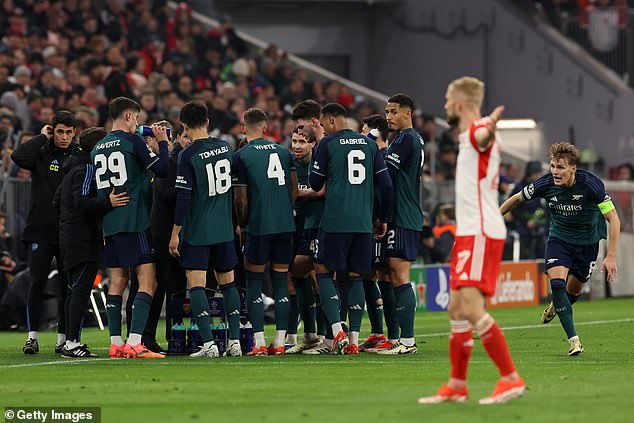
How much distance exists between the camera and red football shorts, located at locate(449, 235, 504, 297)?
9.09 m

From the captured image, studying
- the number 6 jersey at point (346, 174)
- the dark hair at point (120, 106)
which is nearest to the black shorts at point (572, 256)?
the number 6 jersey at point (346, 174)

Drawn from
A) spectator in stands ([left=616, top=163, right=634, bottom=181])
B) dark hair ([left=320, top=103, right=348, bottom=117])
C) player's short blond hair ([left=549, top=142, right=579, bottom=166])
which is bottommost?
player's short blond hair ([left=549, top=142, right=579, bottom=166])

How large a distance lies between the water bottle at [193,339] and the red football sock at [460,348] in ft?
16.2

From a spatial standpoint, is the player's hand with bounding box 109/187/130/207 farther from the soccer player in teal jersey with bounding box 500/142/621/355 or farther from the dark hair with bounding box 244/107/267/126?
the soccer player in teal jersey with bounding box 500/142/621/355

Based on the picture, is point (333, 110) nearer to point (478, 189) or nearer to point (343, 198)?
point (343, 198)

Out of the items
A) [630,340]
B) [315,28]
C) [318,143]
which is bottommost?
[630,340]

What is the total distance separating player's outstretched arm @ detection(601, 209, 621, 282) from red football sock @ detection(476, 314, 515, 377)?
3.81 m

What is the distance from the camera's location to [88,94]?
23.0 metres

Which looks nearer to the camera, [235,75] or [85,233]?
[85,233]

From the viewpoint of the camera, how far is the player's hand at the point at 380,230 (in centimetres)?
1367

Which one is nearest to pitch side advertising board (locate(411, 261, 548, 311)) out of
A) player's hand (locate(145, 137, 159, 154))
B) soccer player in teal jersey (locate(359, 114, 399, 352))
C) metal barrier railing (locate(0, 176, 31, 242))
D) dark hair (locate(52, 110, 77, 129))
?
metal barrier railing (locate(0, 176, 31, 242))

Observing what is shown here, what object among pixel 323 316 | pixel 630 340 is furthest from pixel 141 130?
pixel 630 340

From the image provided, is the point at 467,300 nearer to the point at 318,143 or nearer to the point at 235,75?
the point at 318,143

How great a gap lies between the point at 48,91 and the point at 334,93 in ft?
32.1
